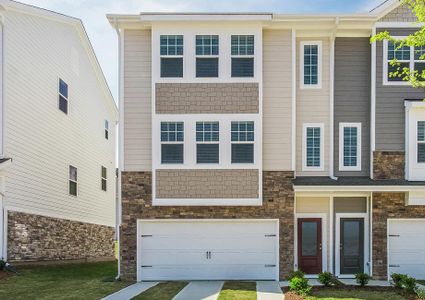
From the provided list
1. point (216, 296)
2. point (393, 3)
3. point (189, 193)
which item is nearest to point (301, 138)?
point (189, 193)

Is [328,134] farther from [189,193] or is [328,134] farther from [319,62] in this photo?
[189,193]

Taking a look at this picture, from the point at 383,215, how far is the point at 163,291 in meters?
7.75

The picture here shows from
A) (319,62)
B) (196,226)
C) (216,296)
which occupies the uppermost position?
(319,62)

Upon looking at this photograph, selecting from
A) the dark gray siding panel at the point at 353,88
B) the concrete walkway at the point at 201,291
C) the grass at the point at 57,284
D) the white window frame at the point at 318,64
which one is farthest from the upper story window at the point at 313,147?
the grass at the point at 57,284

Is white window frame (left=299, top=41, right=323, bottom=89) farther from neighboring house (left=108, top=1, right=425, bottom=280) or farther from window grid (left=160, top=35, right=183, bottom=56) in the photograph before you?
window grid (left=160, top=35, right=183, bottom=56)

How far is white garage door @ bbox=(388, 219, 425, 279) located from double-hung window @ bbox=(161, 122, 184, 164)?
298 inches

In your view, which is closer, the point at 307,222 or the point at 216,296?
the point at 216,296

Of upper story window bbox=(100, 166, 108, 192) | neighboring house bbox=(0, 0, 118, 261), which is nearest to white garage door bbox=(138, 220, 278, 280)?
neighboring house bbox=(0, 0, 118, 261)

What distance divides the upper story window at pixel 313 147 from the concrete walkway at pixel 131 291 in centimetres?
655

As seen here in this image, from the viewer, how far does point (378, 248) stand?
51.5 feet

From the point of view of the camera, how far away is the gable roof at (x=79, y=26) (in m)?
16.1

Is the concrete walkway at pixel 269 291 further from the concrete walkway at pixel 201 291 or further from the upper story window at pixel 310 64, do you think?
the upper story window at pixel 310 64

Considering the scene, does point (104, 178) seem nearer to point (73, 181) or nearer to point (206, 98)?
point (73, 181)

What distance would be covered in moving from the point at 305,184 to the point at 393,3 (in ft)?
22.4
